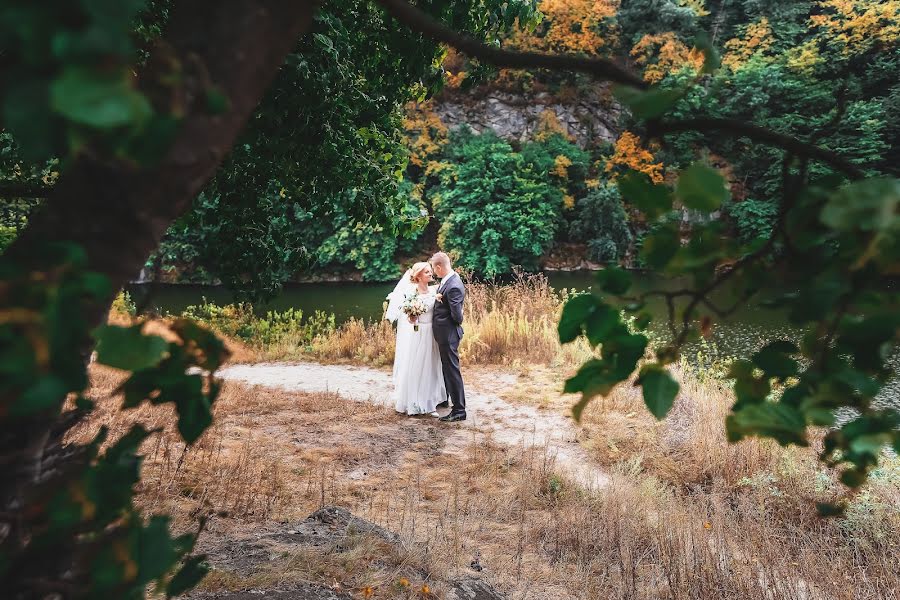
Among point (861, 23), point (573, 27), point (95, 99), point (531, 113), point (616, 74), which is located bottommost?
point (95, 99)

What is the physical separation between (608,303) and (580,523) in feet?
10.5

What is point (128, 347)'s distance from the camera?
0.63 m

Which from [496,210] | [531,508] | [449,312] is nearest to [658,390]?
[531,508]

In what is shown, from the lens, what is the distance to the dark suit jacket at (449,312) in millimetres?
6598

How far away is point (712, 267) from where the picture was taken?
865 mm

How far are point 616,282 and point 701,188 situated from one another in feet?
0.69

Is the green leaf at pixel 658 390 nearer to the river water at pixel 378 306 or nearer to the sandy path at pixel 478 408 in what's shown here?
the sandy path at pixel 478 408

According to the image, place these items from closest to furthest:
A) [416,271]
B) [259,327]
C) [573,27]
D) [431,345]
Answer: [431,345]
[416,271]
[259,327]
[573,27]

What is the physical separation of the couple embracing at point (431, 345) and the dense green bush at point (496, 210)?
20.2m

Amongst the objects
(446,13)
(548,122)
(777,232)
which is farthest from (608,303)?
(548,122)

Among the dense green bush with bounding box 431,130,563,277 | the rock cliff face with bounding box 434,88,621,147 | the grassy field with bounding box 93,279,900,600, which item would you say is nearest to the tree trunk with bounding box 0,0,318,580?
the grassy field with bounding box 93,279,900,600

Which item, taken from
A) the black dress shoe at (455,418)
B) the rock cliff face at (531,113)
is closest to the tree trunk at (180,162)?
the black dress shoe at (455,418)

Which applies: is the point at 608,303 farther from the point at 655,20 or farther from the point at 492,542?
the point at 655,20

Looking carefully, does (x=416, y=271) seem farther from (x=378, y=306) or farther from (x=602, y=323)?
(x=378, y=306)
